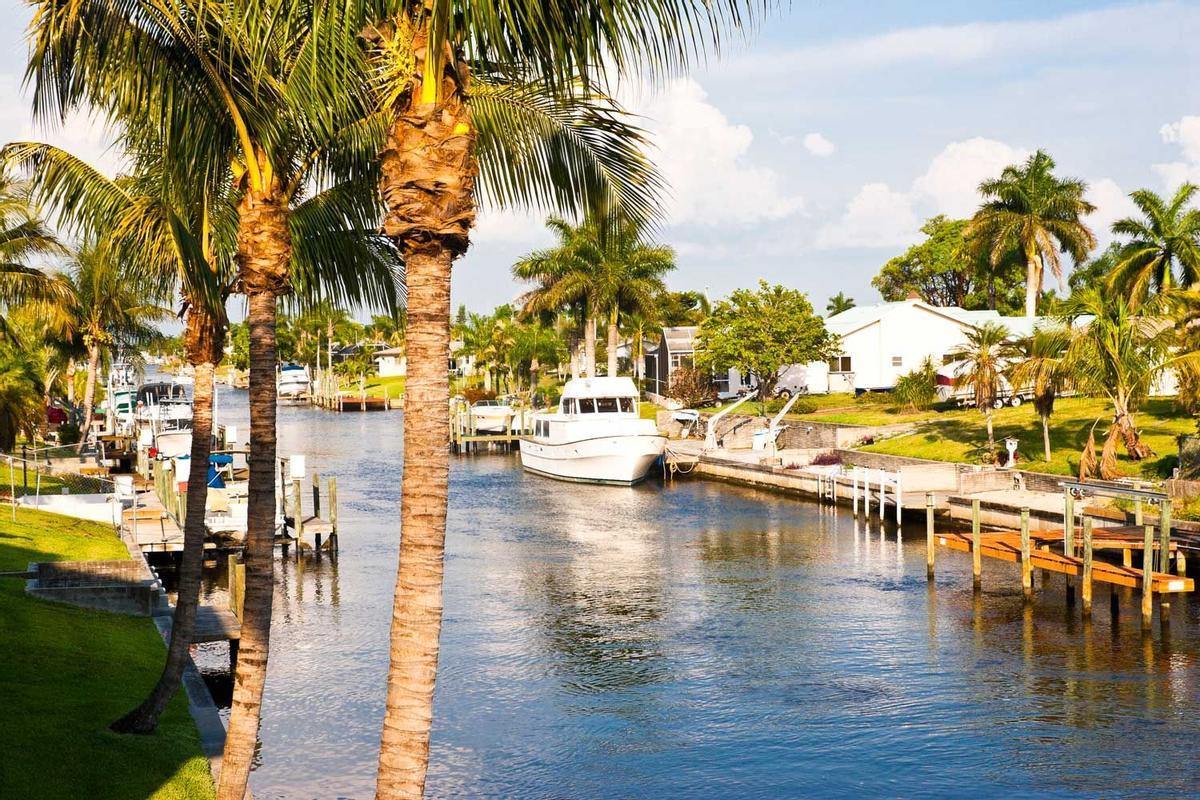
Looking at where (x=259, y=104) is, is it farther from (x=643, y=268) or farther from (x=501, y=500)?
(x=643, y=268)

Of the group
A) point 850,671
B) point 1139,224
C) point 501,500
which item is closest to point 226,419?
point 501,500

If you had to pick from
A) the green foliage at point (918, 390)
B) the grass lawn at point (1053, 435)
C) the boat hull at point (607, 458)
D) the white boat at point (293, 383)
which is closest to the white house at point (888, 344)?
the green foliage at point (918, 390)

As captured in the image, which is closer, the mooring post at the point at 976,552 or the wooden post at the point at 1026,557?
the wooden post at the point at 1026,557

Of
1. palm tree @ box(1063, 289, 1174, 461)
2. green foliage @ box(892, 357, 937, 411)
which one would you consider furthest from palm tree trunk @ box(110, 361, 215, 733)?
green foliage @ box(892, 357, 937, 411)

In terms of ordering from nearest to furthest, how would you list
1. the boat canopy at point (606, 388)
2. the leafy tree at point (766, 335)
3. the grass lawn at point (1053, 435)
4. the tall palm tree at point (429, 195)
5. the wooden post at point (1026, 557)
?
the tall palm tree at point (429, 195) → the wooden post at point (1026, 557) → the grass lawn at point (1053, 435) → the boat canopy at point (606, 388) → the leafy tree at point (766, 335)

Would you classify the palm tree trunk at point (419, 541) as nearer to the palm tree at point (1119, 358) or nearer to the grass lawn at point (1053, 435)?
the palm tree at point (1119, 358)

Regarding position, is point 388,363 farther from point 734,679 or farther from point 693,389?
point 734,679

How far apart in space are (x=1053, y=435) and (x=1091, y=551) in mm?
21539

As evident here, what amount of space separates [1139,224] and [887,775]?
45111 mm

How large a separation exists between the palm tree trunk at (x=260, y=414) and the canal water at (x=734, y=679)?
22.4 ft

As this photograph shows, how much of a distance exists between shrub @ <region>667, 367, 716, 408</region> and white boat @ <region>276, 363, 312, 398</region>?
89.4 meters

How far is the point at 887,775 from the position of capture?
60.9 feet

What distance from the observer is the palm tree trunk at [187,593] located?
14828 mm

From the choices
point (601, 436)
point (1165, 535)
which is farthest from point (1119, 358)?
point (601, 436)
